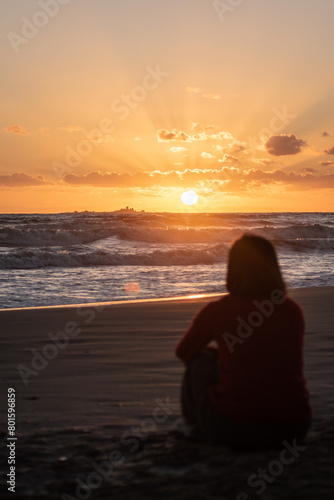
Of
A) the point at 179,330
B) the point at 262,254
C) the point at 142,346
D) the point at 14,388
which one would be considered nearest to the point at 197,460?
the point at 262,254

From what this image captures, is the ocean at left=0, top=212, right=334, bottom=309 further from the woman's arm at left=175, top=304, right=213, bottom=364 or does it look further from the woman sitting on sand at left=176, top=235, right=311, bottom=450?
the woman sitting on sand at left=176, top=235, right=311, bottom=450

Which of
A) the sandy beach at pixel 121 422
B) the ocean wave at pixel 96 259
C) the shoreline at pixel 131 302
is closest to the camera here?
the sandy beach at pixel 121 422

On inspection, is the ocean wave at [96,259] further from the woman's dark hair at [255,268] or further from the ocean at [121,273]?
the woman's dark hair at [255,268]

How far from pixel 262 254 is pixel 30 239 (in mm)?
31400

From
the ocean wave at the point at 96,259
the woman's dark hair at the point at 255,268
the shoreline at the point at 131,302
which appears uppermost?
the woman's dark hair at the point at 255,268

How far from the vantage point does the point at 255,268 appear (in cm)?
285

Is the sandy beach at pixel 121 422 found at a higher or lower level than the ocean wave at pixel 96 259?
lower

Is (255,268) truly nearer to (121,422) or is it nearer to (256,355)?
(256,355)

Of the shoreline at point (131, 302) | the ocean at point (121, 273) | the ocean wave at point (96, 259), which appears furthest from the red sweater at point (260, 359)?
the ocean wave at point (96, 259)

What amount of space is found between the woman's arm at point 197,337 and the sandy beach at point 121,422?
58 cm

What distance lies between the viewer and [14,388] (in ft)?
15.4

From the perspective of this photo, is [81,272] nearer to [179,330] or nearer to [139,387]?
[179,330]

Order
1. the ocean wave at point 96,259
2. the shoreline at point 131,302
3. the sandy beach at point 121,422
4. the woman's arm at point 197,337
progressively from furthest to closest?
the ocean wave at point 96,259 → the shoreline at point 131,302 → the woman's arm at point 197,337 → the sandy beach at point 121,422

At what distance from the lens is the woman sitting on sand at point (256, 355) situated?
2.85m
